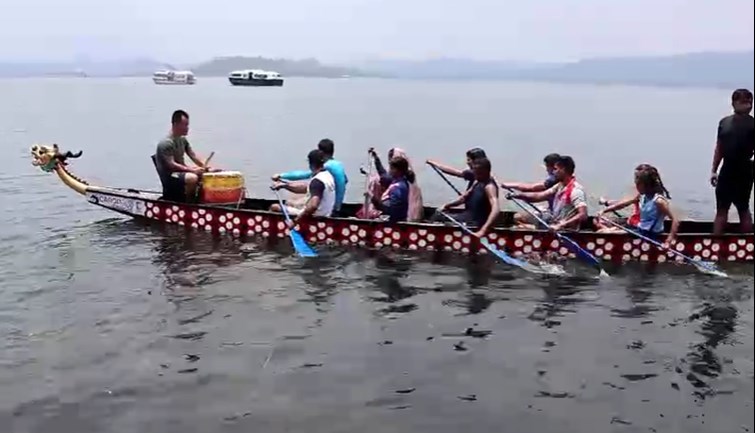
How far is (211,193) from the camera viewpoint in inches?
641

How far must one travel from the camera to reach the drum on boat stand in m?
16.2

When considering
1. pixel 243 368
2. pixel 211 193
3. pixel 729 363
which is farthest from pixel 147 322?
pixel 729 363

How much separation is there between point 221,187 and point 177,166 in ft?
3.06

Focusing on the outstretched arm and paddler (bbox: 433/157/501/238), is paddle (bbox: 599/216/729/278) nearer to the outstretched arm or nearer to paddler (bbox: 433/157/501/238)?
paddler (bbox: 433/157/501/238)

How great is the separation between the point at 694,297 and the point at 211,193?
8.70 meters

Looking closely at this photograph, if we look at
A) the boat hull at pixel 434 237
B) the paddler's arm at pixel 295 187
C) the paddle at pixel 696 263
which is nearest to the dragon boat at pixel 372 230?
the boat hull at pixel 434 237

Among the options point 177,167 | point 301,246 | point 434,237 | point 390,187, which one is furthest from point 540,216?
point 177,167

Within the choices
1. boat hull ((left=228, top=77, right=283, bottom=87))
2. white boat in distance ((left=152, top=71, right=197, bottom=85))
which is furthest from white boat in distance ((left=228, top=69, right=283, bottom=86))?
white boat in distance ((left=152, top=71, right=197, bottom=85))

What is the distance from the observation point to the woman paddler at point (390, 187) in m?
15.0

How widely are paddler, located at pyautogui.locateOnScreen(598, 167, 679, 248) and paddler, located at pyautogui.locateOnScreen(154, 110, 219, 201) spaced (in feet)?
26.0

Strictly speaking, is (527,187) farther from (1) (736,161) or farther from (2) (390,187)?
(1) (736,161)

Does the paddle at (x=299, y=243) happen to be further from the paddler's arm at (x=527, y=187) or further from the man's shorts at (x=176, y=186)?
the paddler's arm at (x=527, y=187)

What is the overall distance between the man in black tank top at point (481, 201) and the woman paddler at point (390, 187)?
76cm

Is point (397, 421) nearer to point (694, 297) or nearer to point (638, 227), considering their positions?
point (694, 297)
